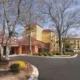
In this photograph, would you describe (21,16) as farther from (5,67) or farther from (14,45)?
(14,45)

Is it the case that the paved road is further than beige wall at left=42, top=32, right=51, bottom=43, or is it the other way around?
beige wall at left=42, top=32, right=51, bottom=43

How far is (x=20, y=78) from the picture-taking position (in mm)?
14914

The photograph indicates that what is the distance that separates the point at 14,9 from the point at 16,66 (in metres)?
8.73

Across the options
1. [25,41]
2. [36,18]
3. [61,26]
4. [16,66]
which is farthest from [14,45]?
[16,66]

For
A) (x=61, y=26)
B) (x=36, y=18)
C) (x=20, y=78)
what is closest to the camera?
(x=20, y=78)

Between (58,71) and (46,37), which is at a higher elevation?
(46,37)

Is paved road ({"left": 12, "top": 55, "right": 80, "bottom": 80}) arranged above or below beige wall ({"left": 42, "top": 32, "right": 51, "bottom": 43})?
below

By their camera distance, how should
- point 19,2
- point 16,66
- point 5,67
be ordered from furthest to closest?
point 19,2 < point 5,67 < point 16,66

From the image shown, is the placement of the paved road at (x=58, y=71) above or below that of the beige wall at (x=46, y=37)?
below

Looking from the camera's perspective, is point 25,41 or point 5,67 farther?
point 25,41

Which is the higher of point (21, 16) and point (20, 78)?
point (21, 16)

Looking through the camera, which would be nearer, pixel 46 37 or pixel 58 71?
pixel 58 71

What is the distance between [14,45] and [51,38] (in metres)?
24.1

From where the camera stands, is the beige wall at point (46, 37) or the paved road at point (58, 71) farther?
the beige wall at point (46, 37)
